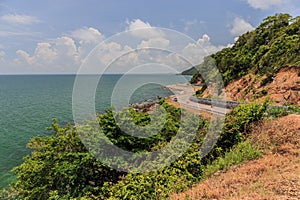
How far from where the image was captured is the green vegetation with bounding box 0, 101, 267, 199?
303 inches

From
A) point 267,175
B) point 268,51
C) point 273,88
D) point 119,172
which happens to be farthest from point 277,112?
point 268,51

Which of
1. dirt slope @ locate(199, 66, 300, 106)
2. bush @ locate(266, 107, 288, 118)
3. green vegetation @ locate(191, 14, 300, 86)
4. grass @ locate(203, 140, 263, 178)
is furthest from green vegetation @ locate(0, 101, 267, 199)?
green vegetation @ locate(191, 14, 300, 86)

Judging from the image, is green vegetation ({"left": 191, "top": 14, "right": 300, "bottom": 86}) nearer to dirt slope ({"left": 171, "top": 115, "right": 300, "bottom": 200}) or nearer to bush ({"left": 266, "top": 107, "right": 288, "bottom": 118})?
bush ({"left": 266, "top": 107, "right": 288, "bottom": 118})

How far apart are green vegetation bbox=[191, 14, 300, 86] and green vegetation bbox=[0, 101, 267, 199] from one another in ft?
58.7

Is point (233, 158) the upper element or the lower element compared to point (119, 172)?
upper

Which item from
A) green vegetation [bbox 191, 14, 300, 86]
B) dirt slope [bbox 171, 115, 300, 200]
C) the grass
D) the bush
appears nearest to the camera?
dirt slope [bbox 171, 115, 300, 200]

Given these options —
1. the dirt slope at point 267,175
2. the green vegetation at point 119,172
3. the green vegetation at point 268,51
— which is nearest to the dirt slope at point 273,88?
the green vegetation at point 268,51

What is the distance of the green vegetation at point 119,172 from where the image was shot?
25.3 ft

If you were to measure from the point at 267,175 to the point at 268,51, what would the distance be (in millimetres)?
27546

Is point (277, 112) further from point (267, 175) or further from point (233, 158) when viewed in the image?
point (267, 175)

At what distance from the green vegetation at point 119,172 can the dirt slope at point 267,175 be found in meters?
0.70

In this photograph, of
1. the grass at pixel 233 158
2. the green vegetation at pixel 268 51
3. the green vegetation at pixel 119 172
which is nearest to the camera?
the green vegetation at pixel 119 172

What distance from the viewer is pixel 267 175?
685 cm

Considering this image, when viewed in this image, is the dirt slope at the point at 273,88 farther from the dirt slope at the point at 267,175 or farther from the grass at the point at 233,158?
the grass at the point at 233,158
